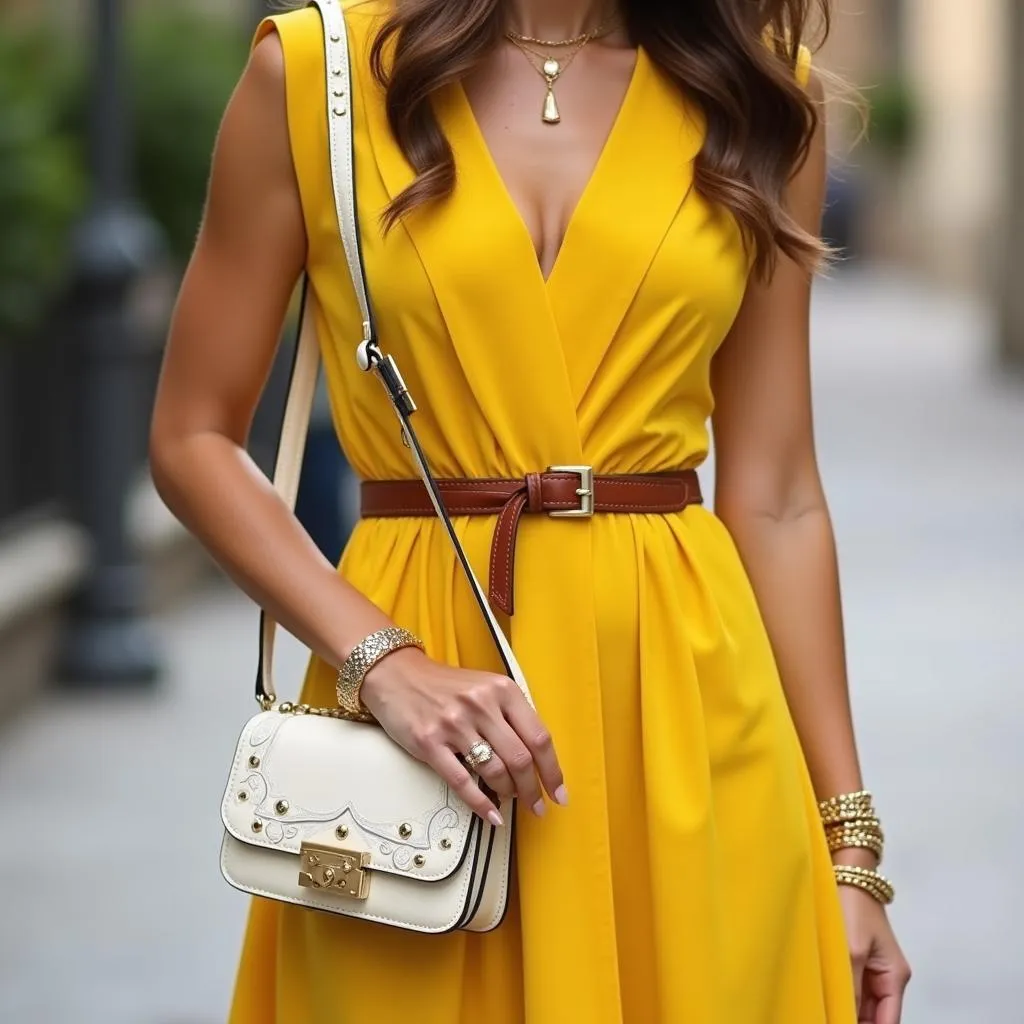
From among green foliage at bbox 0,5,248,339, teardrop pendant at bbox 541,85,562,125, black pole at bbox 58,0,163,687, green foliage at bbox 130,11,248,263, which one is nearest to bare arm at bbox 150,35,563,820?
teardrop pendant at bbox 541,85,562,125

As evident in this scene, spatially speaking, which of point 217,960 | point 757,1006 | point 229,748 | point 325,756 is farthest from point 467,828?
point 229,748

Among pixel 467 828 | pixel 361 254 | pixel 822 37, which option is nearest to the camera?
pixel 467 828

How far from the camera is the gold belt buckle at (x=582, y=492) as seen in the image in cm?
213

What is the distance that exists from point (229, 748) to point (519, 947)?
5.43 m

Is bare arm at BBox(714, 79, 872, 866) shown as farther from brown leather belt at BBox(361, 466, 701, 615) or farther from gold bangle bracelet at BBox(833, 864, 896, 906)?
brown leather belt at BBox(361, 466, 701, 615)

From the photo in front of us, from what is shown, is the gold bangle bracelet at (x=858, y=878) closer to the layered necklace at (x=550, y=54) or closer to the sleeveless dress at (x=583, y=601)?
the sleeveless dress at (x=583, y=601)

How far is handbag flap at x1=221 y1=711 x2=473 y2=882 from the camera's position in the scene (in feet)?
6.50

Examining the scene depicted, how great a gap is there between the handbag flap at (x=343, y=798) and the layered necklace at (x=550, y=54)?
0.66m

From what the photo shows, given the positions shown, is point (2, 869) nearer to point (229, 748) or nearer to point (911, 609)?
point (229, 748)

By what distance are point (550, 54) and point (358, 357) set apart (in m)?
0.43

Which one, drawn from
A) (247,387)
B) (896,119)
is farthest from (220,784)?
(896,119)

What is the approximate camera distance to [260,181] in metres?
2.16

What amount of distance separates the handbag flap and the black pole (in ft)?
21.4

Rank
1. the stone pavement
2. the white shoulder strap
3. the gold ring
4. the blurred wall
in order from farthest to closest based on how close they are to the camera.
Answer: the blurred wall < the stone pavement < the white shoulder strap < the gold ring
